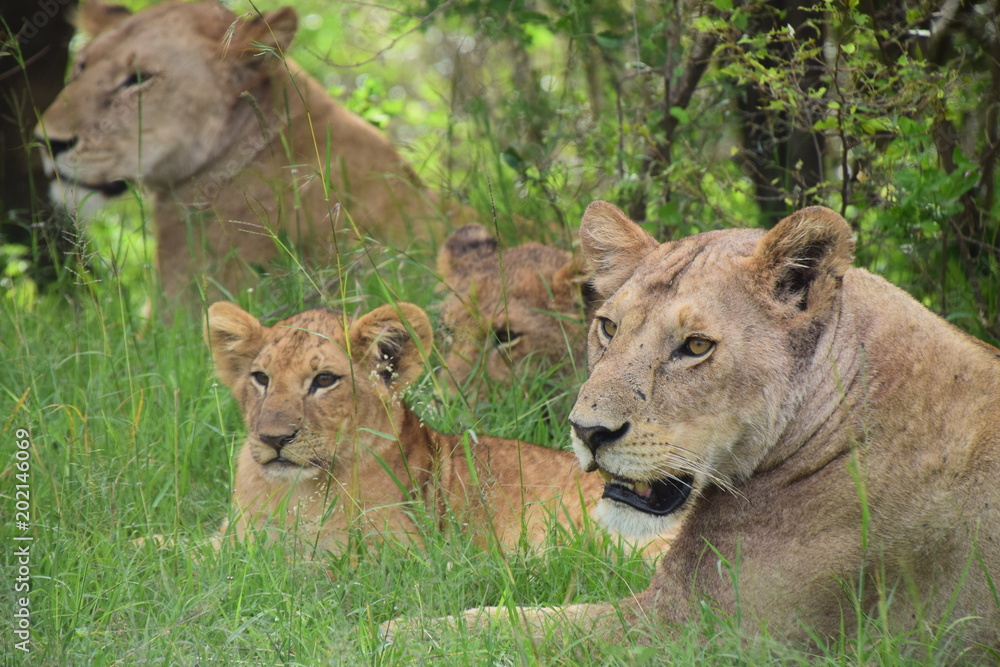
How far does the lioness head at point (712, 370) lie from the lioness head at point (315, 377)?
3.43 feet

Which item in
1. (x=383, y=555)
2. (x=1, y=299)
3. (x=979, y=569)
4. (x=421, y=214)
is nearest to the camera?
(x=979, y=569)

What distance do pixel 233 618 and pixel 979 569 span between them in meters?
2.07

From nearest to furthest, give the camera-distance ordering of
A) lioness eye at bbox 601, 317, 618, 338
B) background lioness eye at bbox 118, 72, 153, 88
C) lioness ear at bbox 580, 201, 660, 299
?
lioness eye at bbox 601, 317, 618, 338
lioness ear at bbox 580, 201, 660, 299
background lioness eye at bbox 118, 72, 153, 88

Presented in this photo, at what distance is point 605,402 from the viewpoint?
9.68ft

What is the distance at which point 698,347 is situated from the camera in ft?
9.70

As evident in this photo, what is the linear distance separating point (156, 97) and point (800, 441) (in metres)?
4.33

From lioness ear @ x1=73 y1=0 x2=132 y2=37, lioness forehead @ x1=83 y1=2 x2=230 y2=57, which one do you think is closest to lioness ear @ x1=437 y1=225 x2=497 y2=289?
lioness forehead @ x1=83 y1=2 x2=230 y2=57

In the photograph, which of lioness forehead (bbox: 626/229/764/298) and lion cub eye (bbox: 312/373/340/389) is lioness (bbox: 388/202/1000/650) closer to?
lioness forehead (bbox: 626/229/764/298)

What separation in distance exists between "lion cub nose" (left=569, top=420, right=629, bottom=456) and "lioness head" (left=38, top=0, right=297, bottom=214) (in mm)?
3720

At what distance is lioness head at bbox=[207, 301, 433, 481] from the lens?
3.96 metres

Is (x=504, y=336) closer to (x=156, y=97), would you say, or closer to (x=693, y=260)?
(x=693, y=260)

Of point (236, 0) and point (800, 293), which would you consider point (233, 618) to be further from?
point (236, 0)

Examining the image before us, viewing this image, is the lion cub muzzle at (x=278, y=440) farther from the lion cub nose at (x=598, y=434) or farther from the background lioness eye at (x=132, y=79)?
the background lioness eye at (x=132, y=79)

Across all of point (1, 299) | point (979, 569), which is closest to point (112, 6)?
point (1, 299)
